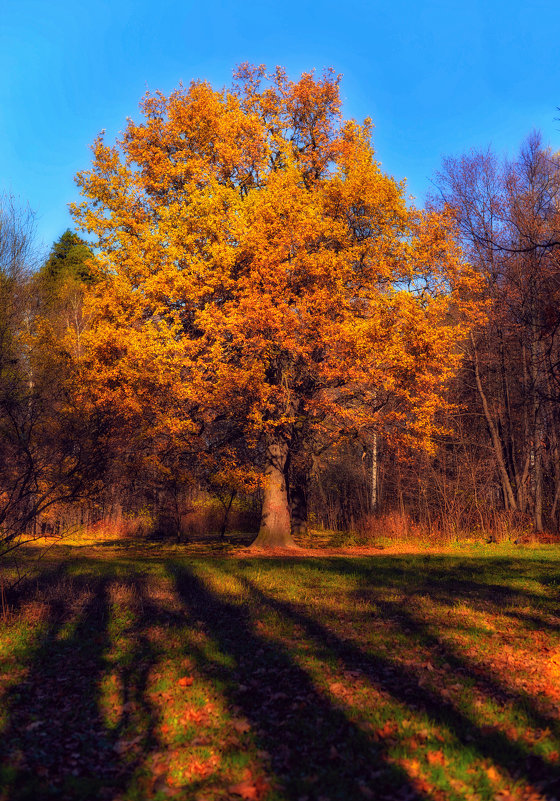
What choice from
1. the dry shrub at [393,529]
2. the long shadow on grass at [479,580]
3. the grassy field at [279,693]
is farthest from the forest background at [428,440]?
the grassy field at [279,693]

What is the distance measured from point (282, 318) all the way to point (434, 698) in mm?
11964

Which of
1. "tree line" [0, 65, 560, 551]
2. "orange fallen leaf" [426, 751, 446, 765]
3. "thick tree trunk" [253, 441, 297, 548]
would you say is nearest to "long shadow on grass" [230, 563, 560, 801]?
"orange fallen leaf" [426, 751, 446, 765]

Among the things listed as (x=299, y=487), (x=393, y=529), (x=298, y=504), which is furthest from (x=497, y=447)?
(x=298, y=504)

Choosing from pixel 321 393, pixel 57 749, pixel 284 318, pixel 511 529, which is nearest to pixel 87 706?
pixel 57 749

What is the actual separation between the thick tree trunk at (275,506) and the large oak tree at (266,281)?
51 millimetres

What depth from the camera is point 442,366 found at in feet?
59.1

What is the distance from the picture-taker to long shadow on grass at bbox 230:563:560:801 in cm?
460

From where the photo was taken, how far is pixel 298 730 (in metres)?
5.40

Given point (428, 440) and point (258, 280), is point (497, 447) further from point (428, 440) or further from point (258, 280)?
point (258, 280)

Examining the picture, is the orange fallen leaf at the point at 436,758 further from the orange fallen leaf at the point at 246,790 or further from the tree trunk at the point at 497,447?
the tree trunk at the point at 497,447

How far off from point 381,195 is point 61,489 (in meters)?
14.0

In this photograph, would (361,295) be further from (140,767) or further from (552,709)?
(140,767)

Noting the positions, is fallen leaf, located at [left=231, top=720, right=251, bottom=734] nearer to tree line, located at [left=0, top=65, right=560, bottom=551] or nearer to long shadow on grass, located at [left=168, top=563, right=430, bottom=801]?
long shadow on grass, located at [left=168, top=563, right=430, bottom=801]

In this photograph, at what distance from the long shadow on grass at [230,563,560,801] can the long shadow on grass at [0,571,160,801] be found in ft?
7.51
